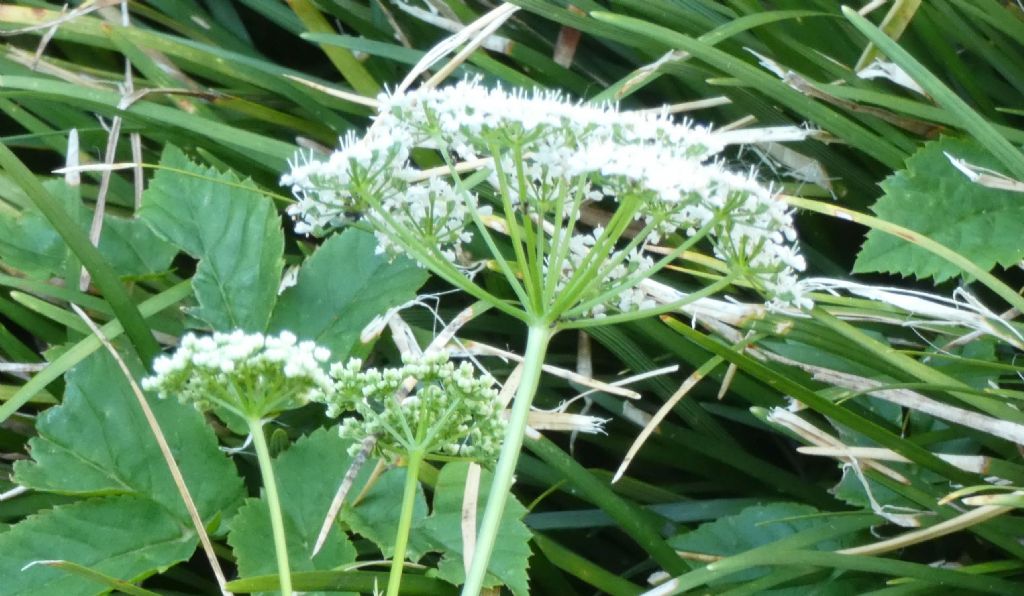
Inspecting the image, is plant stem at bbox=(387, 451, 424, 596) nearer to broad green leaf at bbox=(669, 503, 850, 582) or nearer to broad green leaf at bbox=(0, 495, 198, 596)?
broad green leaf at bbox=(0, 495, 198, 596)

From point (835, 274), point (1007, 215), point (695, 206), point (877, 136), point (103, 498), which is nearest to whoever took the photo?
point (695, 206)

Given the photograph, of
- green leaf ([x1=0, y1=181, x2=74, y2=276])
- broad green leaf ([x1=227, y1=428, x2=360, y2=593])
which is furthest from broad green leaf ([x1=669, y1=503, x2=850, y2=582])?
green leaf ([x1=0, y1=181, x2=74, y2=276])

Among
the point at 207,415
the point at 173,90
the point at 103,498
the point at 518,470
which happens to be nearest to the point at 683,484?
the point at 518,470

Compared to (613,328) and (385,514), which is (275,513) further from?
(613,328)

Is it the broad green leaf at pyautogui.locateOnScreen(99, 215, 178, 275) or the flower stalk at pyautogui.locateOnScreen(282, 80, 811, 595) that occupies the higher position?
the broad green leaf at pyautogui.locateOnScreen(99, 215, 178, 275)

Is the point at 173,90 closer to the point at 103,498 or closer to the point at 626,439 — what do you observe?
the point at 103,498

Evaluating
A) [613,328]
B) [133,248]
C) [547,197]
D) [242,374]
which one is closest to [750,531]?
[613,328]
